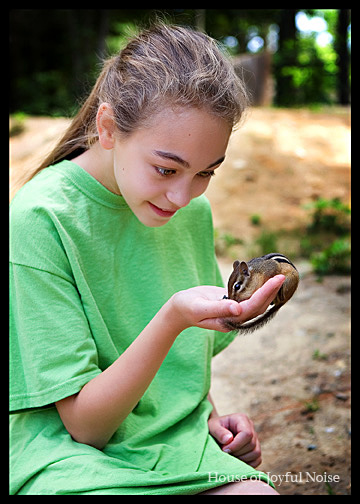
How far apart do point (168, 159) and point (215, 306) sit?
47 centimetres

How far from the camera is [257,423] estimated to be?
2.99m

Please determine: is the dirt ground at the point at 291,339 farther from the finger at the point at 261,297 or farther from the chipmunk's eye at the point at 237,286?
the finger at the point at 261,297

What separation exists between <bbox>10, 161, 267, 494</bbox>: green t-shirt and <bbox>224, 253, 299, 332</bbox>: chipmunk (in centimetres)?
46

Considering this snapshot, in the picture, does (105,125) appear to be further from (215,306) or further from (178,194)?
(215,306)

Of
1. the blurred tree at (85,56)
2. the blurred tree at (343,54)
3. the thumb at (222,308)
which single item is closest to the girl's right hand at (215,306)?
the thumb at (222,308)

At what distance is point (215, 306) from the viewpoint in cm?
149

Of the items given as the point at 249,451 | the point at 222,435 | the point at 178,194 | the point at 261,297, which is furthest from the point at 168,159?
the point at 249,451

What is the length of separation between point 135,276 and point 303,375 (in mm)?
1729

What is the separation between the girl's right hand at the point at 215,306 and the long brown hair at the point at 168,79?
20.9 inches

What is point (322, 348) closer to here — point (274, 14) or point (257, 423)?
point (257, 423)

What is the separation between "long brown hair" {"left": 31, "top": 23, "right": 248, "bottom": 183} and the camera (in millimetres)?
1698

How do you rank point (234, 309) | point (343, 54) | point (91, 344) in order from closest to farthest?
point (234, 309) → point (91, 344) → point (343, 54)

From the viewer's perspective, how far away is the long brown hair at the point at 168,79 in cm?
170

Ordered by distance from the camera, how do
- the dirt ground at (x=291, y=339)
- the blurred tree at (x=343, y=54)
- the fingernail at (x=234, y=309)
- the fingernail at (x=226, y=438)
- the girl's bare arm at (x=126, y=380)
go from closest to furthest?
1. the fingernail at (x=234, y=309)
2. the girl's bare arm at (x=126, y=380)
3. the fingernail at (x=226, y=438)
4. the dirt ground at (x=291, y=339)
5. the blurred tree at (x=343, y=54)
